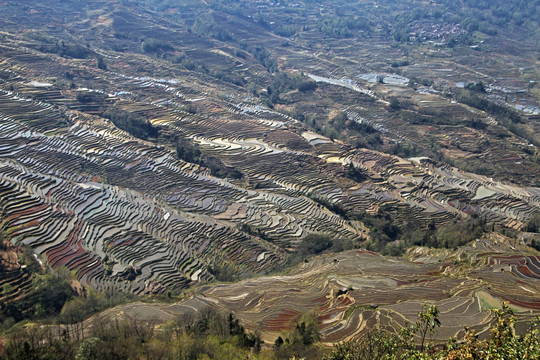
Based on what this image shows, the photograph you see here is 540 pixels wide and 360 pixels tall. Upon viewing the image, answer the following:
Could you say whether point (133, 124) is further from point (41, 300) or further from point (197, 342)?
point (197, 342)

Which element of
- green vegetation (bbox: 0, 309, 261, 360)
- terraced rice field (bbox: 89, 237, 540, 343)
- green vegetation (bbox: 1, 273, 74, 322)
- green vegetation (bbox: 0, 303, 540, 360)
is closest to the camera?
green vegetation (bbox: 0, 303, 540, 360)

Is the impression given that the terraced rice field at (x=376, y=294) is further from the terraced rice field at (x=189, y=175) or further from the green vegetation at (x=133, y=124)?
the green vegetation at (x=133, y=124)

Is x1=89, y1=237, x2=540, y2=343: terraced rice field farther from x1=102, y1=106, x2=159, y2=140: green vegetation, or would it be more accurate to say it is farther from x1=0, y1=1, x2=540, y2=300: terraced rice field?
x1=102, y1=106, x2=159, y2=140: green vegetation

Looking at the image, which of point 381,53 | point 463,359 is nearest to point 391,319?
point 463,359

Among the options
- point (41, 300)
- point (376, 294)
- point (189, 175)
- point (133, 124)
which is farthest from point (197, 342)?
point (133, 124)

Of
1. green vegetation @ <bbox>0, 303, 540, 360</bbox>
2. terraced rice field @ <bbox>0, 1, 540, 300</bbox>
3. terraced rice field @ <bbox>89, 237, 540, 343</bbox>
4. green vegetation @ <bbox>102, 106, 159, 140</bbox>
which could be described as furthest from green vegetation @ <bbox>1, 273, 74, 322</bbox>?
green vegetation @ <bbox>102, 106, 159, 140</bbox>

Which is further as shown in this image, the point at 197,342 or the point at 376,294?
the point at 376,294

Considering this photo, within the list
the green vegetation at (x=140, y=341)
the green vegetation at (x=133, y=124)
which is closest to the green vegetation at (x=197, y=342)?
the green vegetation at (x=140, y=341)

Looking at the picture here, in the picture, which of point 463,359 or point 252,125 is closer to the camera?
point 463,359

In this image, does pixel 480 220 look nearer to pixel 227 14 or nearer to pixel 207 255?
pixel 207 255

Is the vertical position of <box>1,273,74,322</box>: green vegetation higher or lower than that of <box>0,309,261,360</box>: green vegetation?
lower

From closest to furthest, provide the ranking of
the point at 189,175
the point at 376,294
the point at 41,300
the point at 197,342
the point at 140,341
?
the point at 197,342 → the point at 140,341 → the point at 41,300 → the point at 376,294 → the point at 189,175
